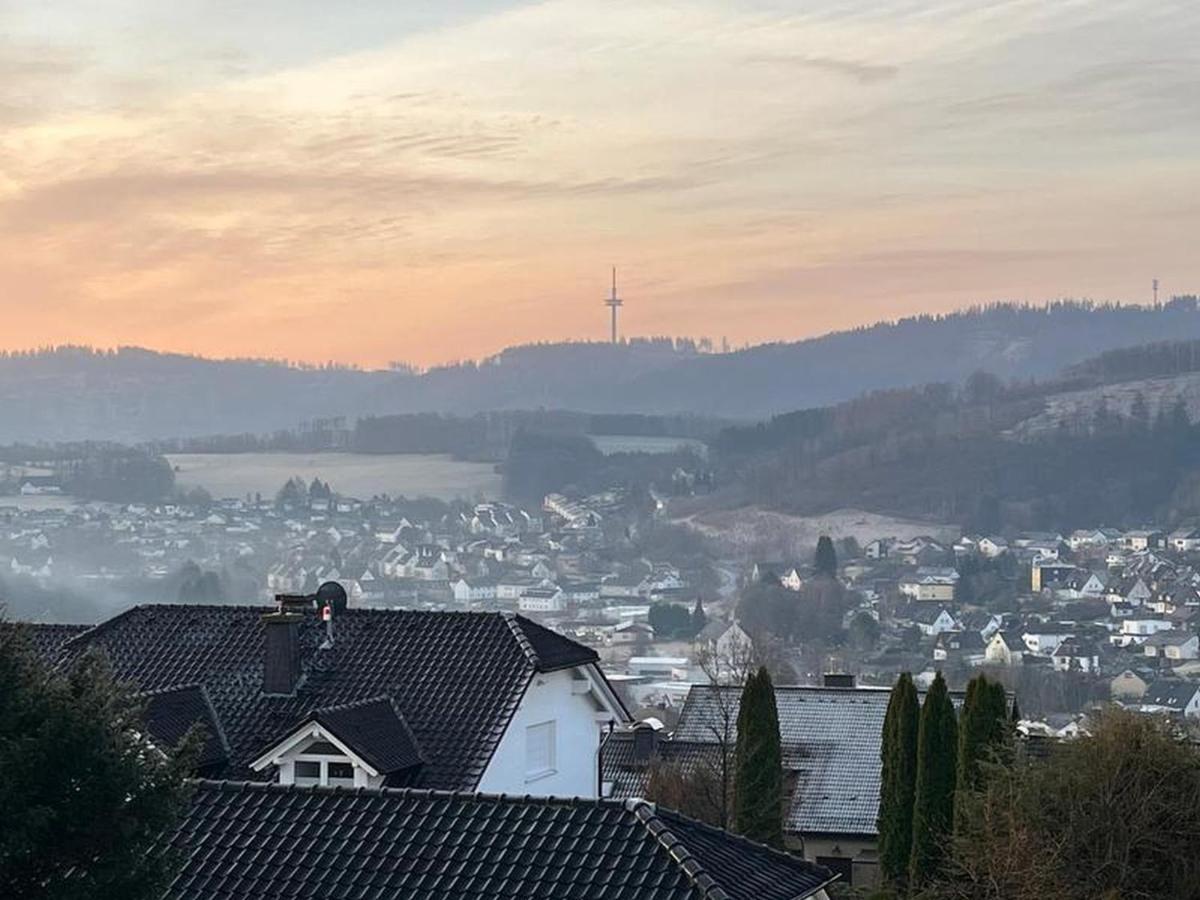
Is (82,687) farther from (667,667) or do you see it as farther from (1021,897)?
(667,667)

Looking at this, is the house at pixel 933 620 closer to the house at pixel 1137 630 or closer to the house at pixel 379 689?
the house at pixel 1137 630

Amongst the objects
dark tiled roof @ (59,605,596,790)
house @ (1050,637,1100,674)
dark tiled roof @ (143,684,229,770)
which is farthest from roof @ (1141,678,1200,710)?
dark tiled roof @ (143,684,229,770)

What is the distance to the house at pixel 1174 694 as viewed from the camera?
278 feet

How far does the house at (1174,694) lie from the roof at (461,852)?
237ft

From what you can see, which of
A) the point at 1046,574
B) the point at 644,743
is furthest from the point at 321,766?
the point at 1046,574

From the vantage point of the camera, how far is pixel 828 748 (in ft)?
A: 101

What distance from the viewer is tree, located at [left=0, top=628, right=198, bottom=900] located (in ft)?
36.4

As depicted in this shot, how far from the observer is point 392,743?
1994 centimetres

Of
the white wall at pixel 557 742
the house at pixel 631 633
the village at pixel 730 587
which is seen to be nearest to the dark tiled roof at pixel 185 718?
the white wall at pixel 557 742

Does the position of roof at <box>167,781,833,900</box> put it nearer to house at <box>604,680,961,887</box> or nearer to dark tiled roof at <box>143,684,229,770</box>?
dark tiled roof at <box>143,684,229,770</box>

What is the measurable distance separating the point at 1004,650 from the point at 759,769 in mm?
90328

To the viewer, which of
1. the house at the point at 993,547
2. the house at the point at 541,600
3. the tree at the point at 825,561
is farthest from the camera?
the house at the point at 993,547

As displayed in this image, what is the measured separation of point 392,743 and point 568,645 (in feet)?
9.94

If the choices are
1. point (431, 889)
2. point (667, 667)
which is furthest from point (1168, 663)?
point (431, 889)
